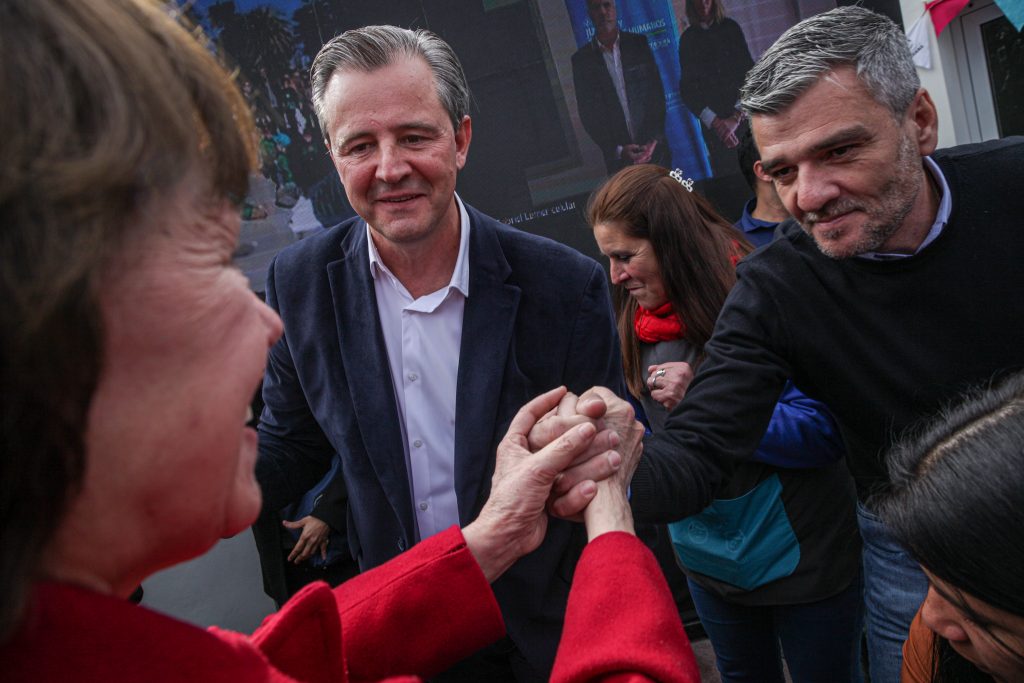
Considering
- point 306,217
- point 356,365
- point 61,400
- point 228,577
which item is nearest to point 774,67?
point 356,365

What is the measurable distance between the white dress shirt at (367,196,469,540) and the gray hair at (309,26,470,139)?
1.59 ft

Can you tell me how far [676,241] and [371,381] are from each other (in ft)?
4.86

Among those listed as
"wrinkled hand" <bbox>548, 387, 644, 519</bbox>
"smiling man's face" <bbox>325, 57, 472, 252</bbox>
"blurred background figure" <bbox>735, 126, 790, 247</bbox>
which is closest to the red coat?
"wrinkled hand" <bbox>548, 387, 644, 519</bbox>

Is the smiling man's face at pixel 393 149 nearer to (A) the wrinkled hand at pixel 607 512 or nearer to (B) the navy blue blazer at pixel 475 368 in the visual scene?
(B) the navy blue blazer at pixel 475 368

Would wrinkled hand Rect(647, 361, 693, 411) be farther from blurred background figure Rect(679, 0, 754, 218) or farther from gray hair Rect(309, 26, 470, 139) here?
blurred background figure Rect(679, 0, 754, 218)

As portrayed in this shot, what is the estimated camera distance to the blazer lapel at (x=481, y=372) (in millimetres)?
2078

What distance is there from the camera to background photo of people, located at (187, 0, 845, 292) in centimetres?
470

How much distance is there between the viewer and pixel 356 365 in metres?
2.17

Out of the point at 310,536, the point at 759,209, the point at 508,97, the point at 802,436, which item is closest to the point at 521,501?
the point at 802,436

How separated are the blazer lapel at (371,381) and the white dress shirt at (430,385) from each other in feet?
0.14

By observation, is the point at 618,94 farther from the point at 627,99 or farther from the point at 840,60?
the point at 840,60

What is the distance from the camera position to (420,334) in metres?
2.22

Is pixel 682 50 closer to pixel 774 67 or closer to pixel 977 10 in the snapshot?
pixel 977 10

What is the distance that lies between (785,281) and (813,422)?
54cm
